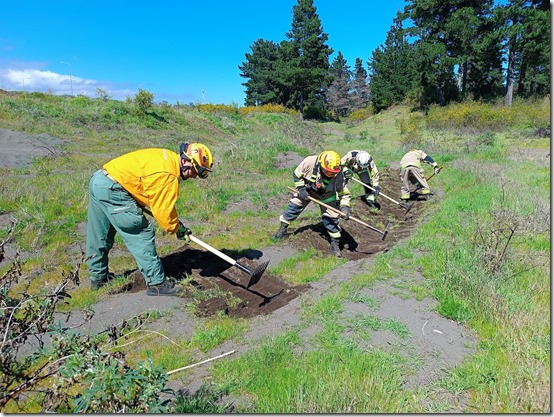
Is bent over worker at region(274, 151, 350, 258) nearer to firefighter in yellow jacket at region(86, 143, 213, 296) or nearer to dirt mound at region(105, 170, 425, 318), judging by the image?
dirt mound at region(105, 170, 425, 318)

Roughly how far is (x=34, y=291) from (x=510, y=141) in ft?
74.7

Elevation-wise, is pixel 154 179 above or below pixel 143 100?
below

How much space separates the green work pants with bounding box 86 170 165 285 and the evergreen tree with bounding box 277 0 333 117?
122ft

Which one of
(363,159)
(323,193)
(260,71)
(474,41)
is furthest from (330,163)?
(260,71)

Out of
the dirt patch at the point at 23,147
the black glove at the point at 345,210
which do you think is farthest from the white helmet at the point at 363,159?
the dirt patch at the point at 23,147

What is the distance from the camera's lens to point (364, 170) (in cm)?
963

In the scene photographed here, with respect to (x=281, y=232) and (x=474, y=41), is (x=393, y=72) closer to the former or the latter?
(x=474, y=41)

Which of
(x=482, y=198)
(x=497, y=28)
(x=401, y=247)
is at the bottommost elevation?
(x=401, y=247)

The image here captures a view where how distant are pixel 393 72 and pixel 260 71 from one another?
1921 cm

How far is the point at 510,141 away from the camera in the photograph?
20.7 m

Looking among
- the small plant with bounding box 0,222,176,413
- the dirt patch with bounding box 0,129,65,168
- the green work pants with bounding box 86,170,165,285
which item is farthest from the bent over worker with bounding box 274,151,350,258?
the dirt patch with bounding box 0,129,65,168

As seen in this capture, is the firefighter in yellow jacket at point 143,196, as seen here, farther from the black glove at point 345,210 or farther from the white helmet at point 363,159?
the white helmet at point 363,159

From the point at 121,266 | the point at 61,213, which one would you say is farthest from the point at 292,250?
the point at 61,213

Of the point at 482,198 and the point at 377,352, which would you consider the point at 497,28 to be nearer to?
the point at 482,198
